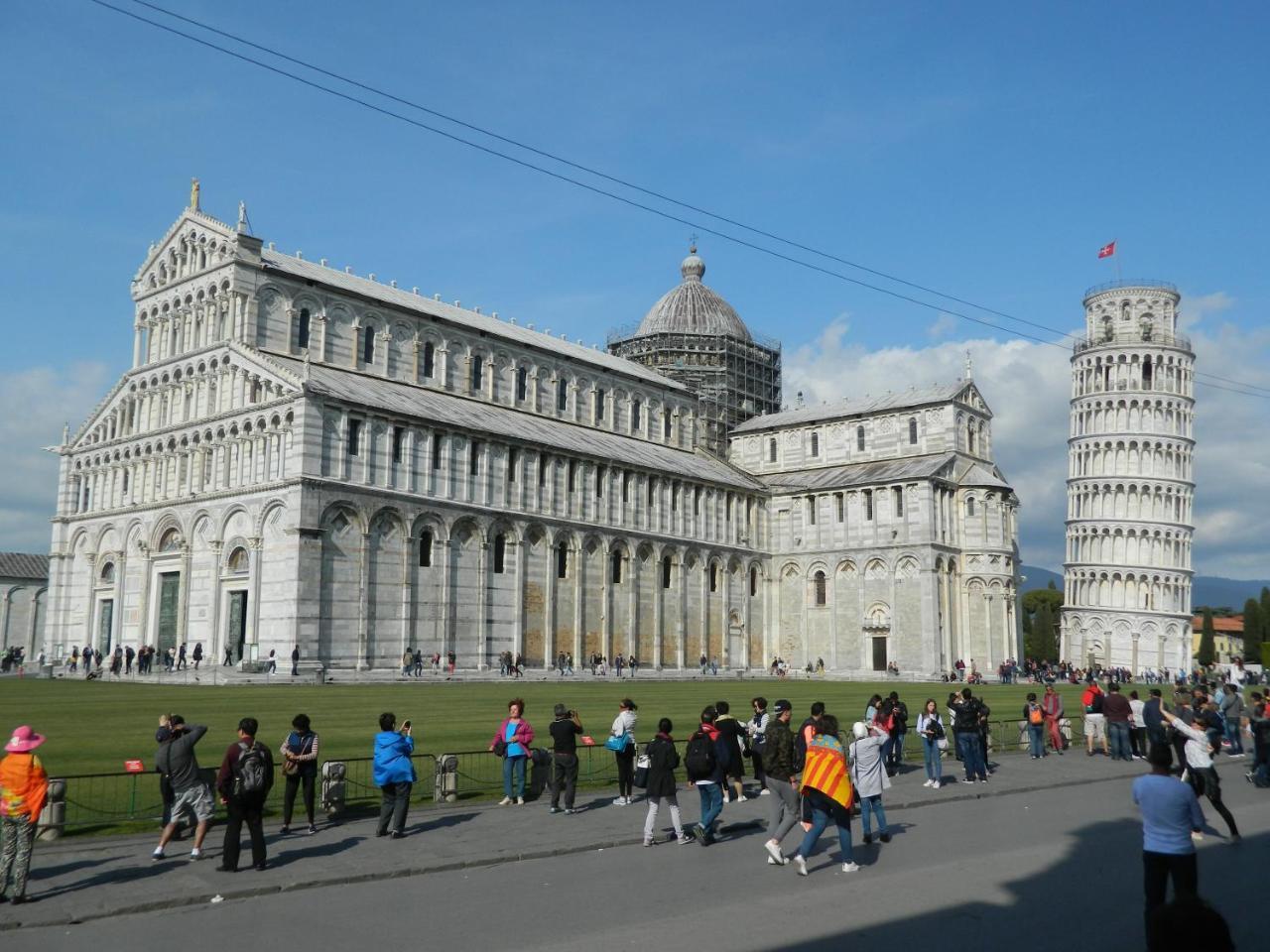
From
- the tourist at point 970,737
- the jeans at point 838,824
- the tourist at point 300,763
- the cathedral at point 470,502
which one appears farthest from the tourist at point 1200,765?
the cathedral at point 470,502

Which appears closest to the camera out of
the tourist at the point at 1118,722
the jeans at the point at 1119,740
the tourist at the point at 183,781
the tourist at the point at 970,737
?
the tourist at the point at 183,781

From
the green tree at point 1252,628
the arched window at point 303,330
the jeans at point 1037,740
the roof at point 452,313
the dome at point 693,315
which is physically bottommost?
the jeans at point 1037,740

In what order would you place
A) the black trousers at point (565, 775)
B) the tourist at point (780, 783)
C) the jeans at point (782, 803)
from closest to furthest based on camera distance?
the tourist at point (780, 783) → the jeans at point (782, 803) → the black trousers at point (565, 775)

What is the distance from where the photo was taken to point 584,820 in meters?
16.7

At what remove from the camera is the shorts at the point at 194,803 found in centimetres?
1308

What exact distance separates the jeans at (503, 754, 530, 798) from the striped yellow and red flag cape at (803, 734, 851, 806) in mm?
5786

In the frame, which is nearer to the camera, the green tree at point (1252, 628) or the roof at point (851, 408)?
the roof at point (851, 408)

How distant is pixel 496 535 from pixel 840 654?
85.6ft

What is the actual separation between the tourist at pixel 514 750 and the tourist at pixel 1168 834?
32.7ft

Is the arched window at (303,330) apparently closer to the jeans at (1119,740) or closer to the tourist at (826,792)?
the jeans at (1119,740)

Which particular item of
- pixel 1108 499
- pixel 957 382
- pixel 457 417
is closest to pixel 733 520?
pixel 957 382

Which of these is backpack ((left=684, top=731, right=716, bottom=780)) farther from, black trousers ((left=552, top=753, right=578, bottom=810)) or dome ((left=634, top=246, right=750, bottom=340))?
dome ((left=634, top=246, right=750, bottom=340))

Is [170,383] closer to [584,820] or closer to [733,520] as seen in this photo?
[733,520]

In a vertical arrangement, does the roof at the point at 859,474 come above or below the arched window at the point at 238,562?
above
